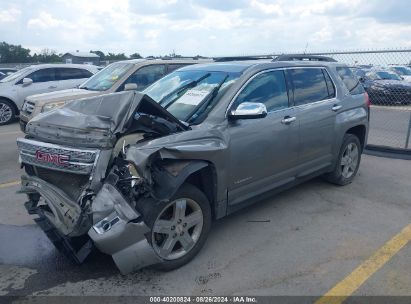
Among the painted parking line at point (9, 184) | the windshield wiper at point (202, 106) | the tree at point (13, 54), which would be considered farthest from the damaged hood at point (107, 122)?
the tree at point (13, 54)

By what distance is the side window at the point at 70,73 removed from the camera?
1259cm

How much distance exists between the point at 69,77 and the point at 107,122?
33.3ft

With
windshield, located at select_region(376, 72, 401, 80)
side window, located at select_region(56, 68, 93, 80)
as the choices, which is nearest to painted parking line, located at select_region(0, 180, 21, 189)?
side window, located at select_region(56, 68, 93, 80)

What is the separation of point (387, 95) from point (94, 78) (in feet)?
39.1

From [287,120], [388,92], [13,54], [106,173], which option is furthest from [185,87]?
[13,54]

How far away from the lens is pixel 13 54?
156 ft

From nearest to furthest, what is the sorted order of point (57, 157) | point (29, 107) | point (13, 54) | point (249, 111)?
point (57, 157) → point (249, 111) → point (29, 107) → point (13, 54)

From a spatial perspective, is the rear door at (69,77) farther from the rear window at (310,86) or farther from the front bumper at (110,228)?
the front bumper at (110,228)

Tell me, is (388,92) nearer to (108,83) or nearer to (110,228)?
(108,83)

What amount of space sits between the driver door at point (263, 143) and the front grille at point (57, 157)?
4.40ft

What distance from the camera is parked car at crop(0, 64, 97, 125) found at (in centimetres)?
1198

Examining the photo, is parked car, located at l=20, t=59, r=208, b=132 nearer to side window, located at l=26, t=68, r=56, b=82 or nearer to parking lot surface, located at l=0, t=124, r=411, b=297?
parking lot surface, located at l=0, t=124, r=411, b=297

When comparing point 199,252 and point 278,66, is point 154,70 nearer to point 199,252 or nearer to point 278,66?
point 278,66

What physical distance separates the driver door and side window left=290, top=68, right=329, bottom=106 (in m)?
0.22
